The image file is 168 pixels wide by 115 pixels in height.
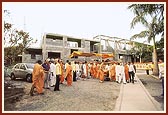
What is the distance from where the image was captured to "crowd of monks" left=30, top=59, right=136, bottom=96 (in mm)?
9852

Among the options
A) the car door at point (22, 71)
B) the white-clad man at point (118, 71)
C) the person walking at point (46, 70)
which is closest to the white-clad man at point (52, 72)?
the person walking at point (46, 70)

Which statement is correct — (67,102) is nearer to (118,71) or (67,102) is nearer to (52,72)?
(52,72)

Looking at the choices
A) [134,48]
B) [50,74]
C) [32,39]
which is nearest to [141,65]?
[134,48]

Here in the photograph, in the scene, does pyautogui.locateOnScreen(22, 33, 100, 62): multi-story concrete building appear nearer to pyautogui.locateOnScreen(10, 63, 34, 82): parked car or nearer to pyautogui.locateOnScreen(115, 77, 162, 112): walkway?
pyautogui.locateOnScreen(10, 63, 34, 82): parked car

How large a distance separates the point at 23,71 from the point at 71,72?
273 centimetres

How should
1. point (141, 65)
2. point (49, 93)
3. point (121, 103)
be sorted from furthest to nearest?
point (141, 65) < point (49, 93) < point (121, 103)

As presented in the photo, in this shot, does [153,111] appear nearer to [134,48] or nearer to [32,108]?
[32,108]

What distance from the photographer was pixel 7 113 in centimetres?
644

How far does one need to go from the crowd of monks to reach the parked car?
66.3 inches

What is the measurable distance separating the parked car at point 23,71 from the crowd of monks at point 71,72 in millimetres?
1685

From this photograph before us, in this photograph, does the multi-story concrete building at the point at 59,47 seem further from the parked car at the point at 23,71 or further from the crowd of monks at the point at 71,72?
the parked car at the point at 23,71

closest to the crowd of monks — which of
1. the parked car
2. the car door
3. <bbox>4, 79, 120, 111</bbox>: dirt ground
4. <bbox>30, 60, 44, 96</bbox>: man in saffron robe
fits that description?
<bbox>30, 60, 44, 96</bbox>: man in saffron robe

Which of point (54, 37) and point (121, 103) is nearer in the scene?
point (121, 103)

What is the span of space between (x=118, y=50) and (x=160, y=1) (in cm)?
1064
